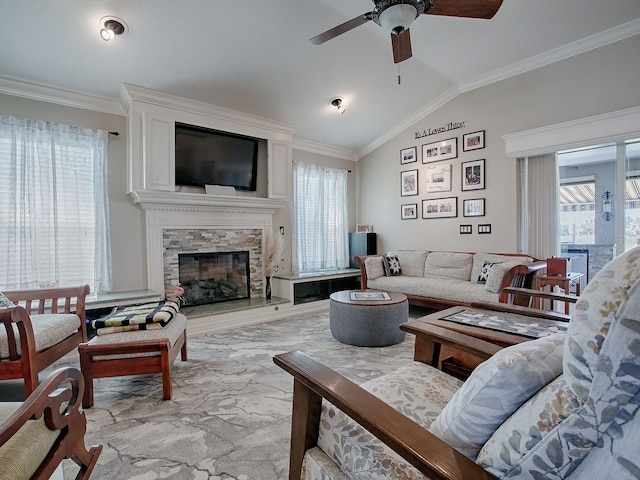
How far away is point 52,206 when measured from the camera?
10.4ft

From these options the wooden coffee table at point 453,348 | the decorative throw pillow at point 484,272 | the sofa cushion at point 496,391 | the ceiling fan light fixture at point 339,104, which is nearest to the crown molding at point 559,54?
the ceiling fan light fixture at point 339,104

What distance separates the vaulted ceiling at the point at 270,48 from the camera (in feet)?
8.80

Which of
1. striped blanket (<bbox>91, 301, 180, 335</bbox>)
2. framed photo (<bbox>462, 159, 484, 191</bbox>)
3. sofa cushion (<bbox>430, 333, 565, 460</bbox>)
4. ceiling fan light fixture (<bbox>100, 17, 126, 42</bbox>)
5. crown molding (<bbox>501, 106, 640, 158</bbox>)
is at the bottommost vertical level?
striped blanket (<bbox>91, 301, 180, 335</bbox>)

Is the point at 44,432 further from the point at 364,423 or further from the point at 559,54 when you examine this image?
the point at 559,54

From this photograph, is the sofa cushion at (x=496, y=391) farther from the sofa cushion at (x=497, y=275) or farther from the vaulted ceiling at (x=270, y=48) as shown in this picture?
the vaulted ceiling at (x=270, y=48)

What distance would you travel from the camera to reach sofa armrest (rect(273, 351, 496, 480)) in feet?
2.27

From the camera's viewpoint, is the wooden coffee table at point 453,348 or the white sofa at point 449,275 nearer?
the wooden coffee table at point 453,348

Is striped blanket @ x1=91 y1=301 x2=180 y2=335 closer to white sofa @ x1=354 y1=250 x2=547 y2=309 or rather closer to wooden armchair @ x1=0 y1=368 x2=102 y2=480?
wooden armchair @ x1=0 y1=368 x2=102 y2=480

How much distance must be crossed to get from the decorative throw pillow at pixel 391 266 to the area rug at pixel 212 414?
1672 millimetres

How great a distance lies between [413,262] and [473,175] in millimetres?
1494

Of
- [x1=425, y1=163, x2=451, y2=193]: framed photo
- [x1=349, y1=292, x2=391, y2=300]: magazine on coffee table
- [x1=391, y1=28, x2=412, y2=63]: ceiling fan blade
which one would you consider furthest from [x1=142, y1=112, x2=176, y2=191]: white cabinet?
[x1=425, y1=163, x2=451, y2=193]: framed photo

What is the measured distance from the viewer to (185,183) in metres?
3.86

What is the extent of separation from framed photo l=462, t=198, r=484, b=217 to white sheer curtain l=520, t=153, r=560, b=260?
0.49 meters

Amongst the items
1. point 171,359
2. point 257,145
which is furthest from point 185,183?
point 171,359
